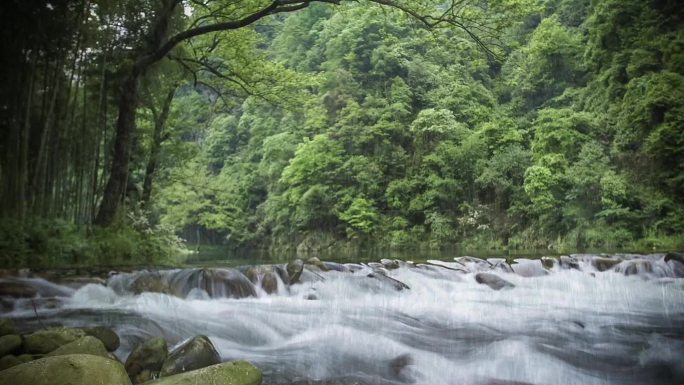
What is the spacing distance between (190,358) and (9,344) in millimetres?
1184

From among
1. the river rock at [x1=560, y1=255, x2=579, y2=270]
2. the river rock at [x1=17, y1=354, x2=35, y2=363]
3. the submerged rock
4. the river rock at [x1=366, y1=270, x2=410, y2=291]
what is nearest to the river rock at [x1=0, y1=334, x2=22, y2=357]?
the river rock at [x1=17, y1=354, x2=35, y2=363]

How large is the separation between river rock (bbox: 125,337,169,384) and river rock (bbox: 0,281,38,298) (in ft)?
8.41

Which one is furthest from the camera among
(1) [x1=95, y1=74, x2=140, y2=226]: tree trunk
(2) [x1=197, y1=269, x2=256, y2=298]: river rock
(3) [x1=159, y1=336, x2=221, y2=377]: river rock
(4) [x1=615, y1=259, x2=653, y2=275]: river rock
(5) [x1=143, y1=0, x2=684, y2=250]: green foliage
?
(5) [x1=143, y1=0, x2=684, y2=250]: green foliage

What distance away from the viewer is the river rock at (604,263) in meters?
8.42

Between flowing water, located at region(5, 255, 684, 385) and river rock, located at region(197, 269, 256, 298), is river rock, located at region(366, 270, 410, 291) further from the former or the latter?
river rock, located at region(197, 269, 256, 298)

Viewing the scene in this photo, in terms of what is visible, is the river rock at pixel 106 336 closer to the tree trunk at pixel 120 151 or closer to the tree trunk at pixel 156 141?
the tree trunk at pixel 120 151

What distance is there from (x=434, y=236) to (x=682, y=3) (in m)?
12.8

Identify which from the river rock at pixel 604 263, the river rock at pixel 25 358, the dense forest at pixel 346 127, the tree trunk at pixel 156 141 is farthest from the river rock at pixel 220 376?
the tree trunk at pixel 156 141

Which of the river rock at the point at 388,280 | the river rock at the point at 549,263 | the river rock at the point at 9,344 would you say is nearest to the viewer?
the river rock at the point at 9,344

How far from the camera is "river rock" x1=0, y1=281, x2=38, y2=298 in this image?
4988 mm

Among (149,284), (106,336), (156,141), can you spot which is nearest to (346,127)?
(156,141)

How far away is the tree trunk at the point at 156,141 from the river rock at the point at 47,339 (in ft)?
33.6

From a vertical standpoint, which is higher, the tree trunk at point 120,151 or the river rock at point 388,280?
the tree trunk at point 120,151

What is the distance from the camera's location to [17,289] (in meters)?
5.07
